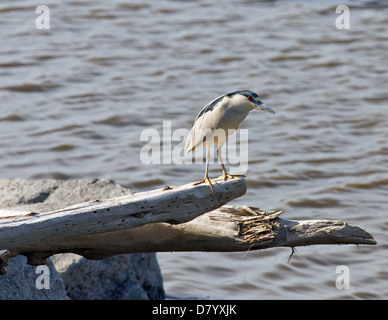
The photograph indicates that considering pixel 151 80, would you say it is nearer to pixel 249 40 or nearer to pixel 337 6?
pixel 249 40

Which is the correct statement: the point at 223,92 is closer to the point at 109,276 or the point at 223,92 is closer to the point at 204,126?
the point at 109,276

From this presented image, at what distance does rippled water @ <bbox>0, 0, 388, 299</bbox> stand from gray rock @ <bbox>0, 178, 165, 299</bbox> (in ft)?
1.88

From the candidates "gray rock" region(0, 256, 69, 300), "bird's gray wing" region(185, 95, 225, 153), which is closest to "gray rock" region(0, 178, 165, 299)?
"gray rock" region(0, 256, 69, 300)

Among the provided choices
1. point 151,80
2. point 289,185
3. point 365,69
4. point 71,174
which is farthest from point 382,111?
point 71,174

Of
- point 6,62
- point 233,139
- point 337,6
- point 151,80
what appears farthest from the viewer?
point 337,6

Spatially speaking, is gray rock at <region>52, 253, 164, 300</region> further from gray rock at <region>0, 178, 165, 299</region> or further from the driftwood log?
the driftwood log

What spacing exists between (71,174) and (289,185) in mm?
2216

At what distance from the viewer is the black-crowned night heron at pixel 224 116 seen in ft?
13.0

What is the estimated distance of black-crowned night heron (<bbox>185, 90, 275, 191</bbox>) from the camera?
3953 millimetres

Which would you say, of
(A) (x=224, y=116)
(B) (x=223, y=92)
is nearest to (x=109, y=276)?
(A) (x=224, y=116)

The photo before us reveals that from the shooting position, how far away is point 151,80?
11086 mm

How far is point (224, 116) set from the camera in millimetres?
4008

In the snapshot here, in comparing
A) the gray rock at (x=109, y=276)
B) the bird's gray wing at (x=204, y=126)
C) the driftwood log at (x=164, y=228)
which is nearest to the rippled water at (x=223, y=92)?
the gray rock at (x=109, y=276)

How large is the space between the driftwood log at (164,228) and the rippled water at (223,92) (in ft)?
6.66
